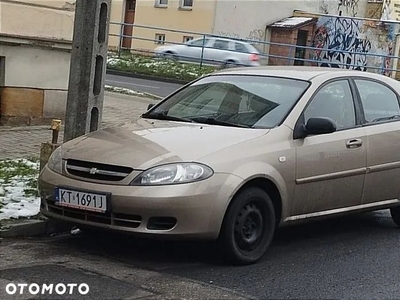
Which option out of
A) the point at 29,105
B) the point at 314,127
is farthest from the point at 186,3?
the point at 314,127

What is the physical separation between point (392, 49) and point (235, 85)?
34053mm

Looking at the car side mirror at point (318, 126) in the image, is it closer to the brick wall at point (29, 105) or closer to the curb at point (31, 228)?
the curb at point (31, 228)

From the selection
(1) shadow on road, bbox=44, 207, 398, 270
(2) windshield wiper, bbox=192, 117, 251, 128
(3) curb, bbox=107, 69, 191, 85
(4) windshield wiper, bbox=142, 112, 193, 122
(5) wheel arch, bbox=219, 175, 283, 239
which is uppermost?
(2) windshield wiper, bbox=192, 117, 251, 128

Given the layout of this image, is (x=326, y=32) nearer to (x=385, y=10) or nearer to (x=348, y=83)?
(x=385, y=10)

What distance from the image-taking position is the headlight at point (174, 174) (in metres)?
5.72

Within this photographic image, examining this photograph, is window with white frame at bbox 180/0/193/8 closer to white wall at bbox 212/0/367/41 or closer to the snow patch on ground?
white wall at bbox 212/0/367/41

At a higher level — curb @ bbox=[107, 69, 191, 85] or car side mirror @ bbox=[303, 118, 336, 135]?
car side mirror @ bbox=[303, 118, 336, 135]

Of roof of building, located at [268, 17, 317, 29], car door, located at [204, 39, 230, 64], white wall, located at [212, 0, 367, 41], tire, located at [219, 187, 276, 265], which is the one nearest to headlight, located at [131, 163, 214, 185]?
tire, located at [219, 187, 276, 265]

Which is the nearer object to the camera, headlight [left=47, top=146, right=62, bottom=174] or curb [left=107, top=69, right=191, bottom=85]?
headlight [left=47, top=146, right=62, bottom=174]

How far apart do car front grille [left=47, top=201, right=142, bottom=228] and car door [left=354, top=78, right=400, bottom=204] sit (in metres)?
2.46

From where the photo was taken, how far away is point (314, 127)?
654cm

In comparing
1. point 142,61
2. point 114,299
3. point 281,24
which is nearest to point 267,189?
point 114,299

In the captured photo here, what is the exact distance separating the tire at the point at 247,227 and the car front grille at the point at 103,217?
69 cm

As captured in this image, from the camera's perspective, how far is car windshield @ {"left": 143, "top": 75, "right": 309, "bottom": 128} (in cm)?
663
